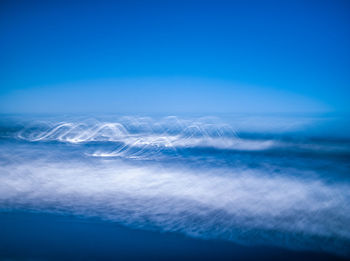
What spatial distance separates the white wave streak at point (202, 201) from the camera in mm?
1943

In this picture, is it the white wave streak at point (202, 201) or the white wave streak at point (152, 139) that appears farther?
the white wave streak at point (152, 139)

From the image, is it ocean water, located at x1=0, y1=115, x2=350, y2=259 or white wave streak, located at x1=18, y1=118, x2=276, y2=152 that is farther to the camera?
white wave streak, located at x1=18, y1=118, x2=276, y2=152

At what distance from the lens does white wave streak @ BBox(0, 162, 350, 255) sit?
6.38 ft

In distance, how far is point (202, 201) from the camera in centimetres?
262

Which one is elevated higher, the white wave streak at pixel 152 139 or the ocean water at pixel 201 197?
the white wave streak at pixel 152 139

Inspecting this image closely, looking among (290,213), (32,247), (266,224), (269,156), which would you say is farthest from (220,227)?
(269,156)

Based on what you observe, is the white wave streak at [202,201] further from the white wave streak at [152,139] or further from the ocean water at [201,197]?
the white wave streak at [152,139]

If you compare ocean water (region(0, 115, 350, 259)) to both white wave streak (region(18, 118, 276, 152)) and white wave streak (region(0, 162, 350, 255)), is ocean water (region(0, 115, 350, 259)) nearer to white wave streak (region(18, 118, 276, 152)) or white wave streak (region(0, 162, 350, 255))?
white wave streak (region(0, 162, 350, 255))

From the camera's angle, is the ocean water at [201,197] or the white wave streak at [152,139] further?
the white wave streak at [152,139]

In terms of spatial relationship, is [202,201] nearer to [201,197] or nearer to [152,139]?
[201,197]

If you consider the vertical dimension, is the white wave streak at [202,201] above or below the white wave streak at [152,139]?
below

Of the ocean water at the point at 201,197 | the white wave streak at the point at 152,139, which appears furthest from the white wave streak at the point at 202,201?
the white wave streak at the point at 152,139

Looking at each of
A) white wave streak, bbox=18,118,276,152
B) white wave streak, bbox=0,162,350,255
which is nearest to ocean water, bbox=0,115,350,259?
white wave streak, bbox=0,162,350,255

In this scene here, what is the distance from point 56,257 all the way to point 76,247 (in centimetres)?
15
